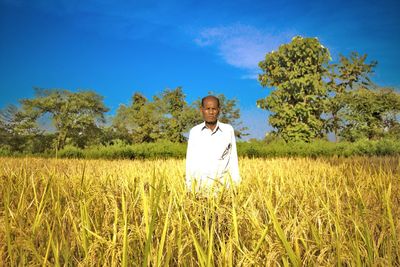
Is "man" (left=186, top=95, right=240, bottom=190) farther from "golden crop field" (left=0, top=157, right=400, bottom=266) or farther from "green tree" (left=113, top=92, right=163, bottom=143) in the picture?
"green tree" (left=113, top=92, right=163, bottom=143)

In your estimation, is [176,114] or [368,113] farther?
[176,114]

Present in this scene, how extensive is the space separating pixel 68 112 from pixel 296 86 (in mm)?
31151

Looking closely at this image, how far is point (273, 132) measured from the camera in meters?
27.5

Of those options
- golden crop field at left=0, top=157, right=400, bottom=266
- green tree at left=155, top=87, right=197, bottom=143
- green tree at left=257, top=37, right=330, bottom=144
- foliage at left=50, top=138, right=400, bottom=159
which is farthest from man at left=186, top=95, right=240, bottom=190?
green tree at left=155, top=87, right=197, bottom=143

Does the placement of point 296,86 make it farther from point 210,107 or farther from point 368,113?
point 210,107

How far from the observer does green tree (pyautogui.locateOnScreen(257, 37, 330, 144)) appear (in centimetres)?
2611

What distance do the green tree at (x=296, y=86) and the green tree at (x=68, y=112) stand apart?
84.6 ft

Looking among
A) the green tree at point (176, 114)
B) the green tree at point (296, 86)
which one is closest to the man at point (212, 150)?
the green tree at point (296, 86)

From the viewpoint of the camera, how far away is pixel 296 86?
26.9 meters

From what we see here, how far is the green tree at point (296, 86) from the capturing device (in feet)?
85.7

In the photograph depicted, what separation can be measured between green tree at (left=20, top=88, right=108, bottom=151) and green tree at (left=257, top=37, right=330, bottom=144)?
2578cm

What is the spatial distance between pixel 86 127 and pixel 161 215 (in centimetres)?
4371

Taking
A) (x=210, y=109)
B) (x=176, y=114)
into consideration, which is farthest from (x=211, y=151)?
(x=176, y=114)

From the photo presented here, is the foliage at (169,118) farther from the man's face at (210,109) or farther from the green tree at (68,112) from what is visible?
the man's face at (210,109)
